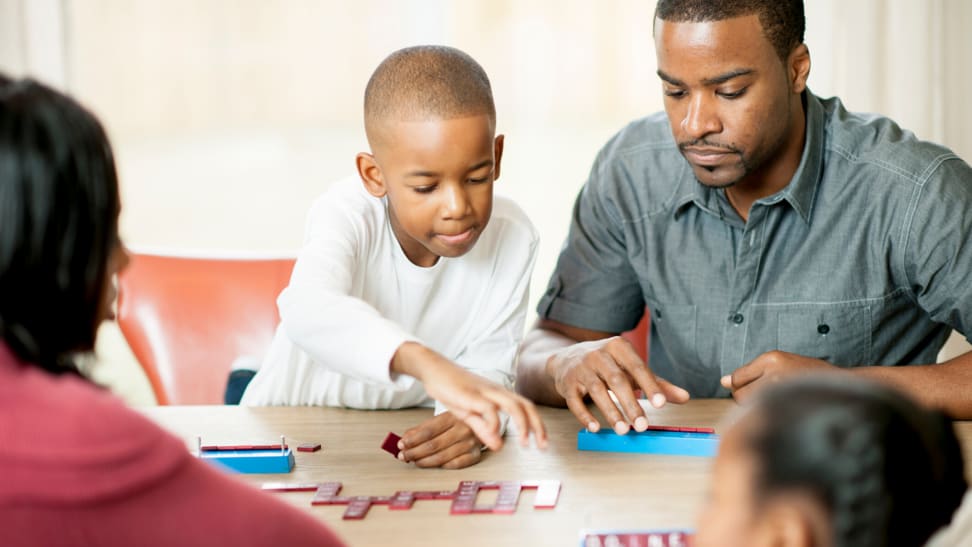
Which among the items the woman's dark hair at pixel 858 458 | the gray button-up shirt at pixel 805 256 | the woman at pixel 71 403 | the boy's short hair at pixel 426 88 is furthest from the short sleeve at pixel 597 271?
the woman's dark hair at pixel 858 458

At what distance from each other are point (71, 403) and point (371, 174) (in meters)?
1.06

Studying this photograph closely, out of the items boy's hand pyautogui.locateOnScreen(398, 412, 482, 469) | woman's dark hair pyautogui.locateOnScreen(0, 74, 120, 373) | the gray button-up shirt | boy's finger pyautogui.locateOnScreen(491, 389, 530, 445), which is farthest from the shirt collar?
woman's dark hair pyautogui.locateOnScreen(0, 74, 120, 373)

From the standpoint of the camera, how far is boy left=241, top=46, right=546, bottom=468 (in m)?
1.45

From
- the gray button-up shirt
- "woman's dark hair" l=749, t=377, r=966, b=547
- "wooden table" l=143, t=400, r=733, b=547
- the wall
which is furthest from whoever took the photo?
the wall

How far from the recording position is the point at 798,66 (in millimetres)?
1962

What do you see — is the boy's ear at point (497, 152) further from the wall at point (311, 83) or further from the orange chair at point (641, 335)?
the wall at point (311, 83)

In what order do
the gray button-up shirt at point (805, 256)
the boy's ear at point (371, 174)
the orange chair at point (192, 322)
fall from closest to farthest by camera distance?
1. the boy's ear at point (371, 174)
2. the gray button-up shirt at point (805, 256)
3. the orange chair at point (192, 322)

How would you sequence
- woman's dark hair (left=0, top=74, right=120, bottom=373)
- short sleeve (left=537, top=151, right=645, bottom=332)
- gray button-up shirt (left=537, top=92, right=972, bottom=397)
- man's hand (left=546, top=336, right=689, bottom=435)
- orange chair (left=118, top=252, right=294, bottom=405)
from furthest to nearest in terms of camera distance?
orange chair (left=118, top=252, right=294, bottom=405) → short sleeve (left=537, top=151, right=645, bottom=332) → gray button-up shirt (left=537, top=92, right=972, bottom=397) → man's hand (left=546, top=336, right=689, bottom=435) → woman's dark hair (left=0, top=74, right=120, bottom=373)

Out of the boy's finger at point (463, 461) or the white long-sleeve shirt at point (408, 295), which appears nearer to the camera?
the boy's finger at point (463, 461)

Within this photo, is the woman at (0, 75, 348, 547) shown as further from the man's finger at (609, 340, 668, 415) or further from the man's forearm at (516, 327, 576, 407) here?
the man's forearm at (516, 327, 576, 407)

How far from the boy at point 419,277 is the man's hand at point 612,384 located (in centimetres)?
15

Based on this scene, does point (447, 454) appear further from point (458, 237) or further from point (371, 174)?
point (371, 174)

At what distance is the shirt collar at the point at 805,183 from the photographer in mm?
1972

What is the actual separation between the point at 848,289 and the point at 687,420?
47cm
